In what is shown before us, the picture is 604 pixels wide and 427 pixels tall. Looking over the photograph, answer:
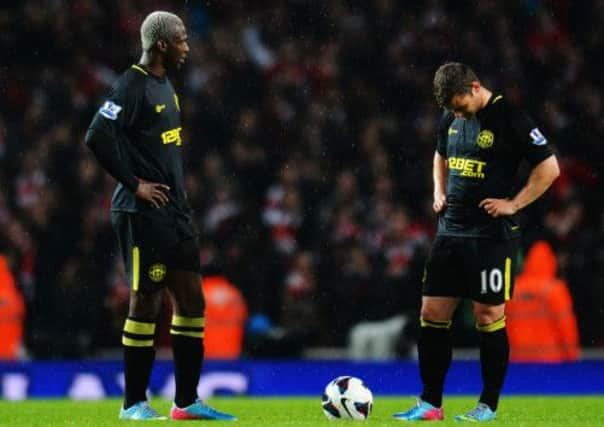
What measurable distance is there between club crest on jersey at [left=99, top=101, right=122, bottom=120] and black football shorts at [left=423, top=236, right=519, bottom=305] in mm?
1693

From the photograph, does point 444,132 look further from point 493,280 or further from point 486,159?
point 493,280

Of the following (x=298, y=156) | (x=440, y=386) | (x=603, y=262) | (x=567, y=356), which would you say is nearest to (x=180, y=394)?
(x=440, y=386)

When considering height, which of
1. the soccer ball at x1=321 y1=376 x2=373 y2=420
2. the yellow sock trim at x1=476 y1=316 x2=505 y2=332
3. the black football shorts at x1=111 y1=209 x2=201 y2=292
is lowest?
the soccer ball at x1=321 y1=376 x2=373 y2=420

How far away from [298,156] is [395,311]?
2894mm

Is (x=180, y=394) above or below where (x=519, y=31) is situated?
below

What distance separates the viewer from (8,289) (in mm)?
12523

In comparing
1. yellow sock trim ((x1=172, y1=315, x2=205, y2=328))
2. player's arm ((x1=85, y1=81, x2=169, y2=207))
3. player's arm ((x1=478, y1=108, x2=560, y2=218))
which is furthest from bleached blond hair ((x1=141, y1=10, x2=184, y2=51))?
player's arm ((x1=478, y1=108, x2=560, y2=218))

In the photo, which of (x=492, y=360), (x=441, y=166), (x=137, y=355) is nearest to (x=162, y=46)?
(x=137, y=355)

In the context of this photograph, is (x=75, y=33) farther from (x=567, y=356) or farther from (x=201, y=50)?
(x=567, y=356)

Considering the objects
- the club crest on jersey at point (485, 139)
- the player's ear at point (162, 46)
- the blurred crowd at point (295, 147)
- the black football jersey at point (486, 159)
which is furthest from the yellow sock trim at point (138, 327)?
the blurred crowd at point (295, 147)

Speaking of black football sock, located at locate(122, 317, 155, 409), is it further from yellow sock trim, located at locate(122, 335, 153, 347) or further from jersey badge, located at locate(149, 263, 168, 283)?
jersey badge, located at locate(149, 263, 168, 283)

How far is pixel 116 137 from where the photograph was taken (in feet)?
22.6

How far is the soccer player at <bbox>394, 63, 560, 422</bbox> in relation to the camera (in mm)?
7129

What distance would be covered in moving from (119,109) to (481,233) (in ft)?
6.04
